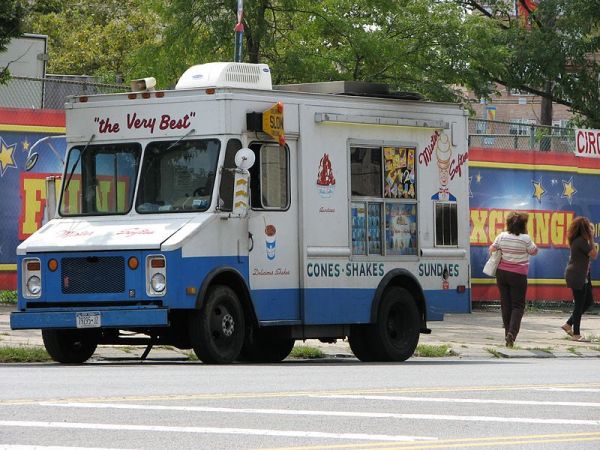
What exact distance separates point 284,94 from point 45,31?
4052 centimetres

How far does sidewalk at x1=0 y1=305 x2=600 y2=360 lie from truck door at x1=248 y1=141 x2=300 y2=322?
1.61 m

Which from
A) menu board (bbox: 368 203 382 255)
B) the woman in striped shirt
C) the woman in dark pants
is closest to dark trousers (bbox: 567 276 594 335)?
the woman in dark pants

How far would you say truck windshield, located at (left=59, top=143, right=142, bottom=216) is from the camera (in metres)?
16.4

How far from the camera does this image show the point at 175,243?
15367 mm

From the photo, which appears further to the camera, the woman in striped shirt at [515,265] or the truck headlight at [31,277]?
the woman in striped shirt at [515,265]

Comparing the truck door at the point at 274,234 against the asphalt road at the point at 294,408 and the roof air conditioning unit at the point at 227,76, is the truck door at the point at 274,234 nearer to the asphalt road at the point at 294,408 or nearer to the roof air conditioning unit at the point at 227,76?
the roof air conditioning unit at the point at 227,76

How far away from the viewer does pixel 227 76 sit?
16.7 meters

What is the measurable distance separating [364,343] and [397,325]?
1.55 ft

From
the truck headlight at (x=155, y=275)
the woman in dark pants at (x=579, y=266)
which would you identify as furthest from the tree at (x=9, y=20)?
the woman in dark pants at (x=579, y=266)

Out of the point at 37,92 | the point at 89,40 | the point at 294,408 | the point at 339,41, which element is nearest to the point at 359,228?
the point at 294,408

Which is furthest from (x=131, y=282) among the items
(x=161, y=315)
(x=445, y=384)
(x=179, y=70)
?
(x=179, y=70)

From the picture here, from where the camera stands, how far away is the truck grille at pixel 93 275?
15594 millimetres

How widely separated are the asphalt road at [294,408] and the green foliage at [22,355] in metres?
1.74

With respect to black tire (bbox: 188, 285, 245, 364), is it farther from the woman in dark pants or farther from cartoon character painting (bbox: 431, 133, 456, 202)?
the woman in dark pants
